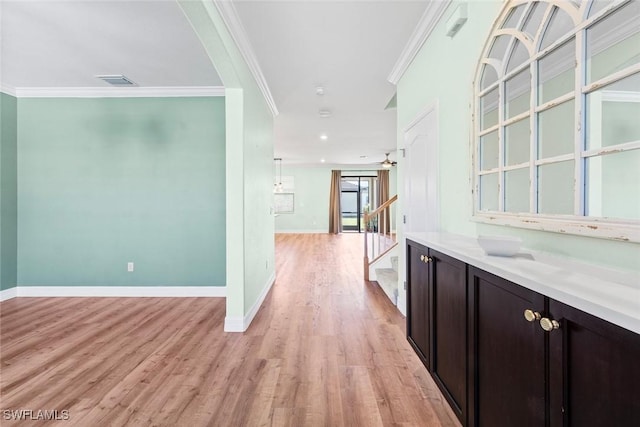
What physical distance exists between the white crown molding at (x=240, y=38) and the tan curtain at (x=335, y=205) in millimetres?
7195

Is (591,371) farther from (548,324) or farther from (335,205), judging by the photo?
(335,205)

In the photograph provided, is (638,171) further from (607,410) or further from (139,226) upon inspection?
(139,226)

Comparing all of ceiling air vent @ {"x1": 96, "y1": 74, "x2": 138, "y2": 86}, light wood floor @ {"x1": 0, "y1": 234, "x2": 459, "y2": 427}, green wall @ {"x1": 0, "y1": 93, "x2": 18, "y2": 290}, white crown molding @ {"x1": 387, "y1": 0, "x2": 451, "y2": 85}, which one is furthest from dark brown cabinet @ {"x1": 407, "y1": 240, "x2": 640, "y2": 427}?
green wall @ {"x1": 0, "y1": 93, "x2": 18, "y2": 290}

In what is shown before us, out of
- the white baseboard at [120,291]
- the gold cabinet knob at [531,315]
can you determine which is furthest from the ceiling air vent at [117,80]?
the gold cabinet knob at [531,315]

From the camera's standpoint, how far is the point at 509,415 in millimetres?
970

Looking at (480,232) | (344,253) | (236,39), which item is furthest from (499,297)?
(344,253)

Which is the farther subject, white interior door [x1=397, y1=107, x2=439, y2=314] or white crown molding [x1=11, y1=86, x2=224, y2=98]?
white crown molding [x1=11, y1=86, x2=224, y2=98]

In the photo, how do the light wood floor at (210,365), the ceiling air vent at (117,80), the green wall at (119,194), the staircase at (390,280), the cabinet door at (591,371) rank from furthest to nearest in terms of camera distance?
the green wall at (119,194) → the staircase at (390,280) → the ceiling air vent at (117,80) → the light wood floor at (210,365) → the cabinet door at (591,371)

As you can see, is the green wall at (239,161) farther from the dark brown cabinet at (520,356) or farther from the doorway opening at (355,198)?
the doorway opening at (355,198)

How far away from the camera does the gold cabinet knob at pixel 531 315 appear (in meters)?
0.83

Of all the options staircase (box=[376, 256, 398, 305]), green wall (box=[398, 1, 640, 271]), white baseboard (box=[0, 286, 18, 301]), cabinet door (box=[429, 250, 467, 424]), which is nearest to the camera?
cabinet door (box=[429, 250, 467, 424])

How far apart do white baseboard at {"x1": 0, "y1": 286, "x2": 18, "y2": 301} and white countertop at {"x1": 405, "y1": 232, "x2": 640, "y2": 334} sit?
5.22 m

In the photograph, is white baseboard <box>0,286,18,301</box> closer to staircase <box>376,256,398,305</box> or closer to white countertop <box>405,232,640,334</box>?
staircase <box>376,256,398,305</box>

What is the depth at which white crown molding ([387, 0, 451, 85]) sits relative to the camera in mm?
2076
